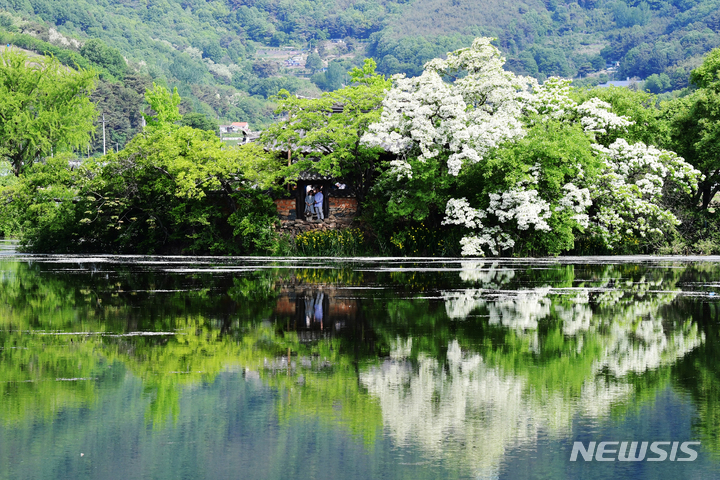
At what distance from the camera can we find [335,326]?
13062 millimetres

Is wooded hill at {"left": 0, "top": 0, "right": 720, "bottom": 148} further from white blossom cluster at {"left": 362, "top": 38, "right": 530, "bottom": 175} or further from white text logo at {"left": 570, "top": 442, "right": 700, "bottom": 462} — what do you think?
white text logo at {"left": 570, "top": 442, "right": 700, "bottom": 462}

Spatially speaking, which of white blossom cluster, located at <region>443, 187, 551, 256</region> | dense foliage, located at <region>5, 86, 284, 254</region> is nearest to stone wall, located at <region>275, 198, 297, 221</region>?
dense foliage, located at <region>5, 86, 284, 254</region>

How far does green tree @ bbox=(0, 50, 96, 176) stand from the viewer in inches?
2101

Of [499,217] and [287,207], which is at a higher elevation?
[287,207]

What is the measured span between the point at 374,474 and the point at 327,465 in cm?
39

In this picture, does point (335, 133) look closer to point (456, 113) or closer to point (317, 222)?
point (317, 222)

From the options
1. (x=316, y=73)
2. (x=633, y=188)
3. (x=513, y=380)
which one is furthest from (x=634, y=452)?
(x=316, y=73)

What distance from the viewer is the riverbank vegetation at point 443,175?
30922 mm

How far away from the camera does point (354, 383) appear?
29.0ft

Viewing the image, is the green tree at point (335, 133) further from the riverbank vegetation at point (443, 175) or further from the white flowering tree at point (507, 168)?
the white flowering tree at point (507, 168)

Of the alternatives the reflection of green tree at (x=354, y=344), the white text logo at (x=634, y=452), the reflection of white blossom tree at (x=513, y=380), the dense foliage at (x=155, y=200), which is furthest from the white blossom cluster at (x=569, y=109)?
the white text logo at (x=634, y=452)

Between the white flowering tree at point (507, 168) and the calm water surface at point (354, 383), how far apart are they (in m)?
12.7

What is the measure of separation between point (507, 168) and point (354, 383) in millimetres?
22302

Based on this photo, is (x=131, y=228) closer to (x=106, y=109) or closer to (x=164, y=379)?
(x=164, y=379)
